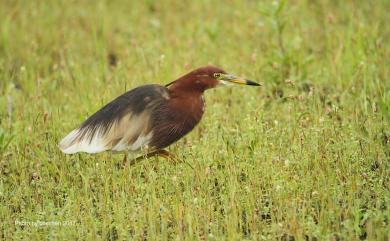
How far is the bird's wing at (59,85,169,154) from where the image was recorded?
212 inches

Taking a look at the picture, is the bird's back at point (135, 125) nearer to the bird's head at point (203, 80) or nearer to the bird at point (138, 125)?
the bird at point (138, 125)

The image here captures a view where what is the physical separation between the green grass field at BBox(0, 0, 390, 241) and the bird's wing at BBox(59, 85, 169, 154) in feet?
0.61

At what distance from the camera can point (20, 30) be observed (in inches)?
343

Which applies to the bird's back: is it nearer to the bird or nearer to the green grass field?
the bird

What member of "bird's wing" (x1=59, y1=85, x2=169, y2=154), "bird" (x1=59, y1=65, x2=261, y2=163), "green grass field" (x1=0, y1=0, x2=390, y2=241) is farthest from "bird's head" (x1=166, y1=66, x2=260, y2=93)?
"green grass field" (x1=0, y1=0, x2=390, y2=241)

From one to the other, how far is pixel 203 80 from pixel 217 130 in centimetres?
47

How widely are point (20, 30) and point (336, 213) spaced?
5517 mm

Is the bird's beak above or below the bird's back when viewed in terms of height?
above

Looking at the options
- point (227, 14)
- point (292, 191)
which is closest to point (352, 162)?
point (292, 191)

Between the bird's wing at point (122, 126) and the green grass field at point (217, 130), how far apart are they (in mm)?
187

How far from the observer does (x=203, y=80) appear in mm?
5734

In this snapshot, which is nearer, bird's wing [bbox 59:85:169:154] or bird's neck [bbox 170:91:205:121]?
bird's wing [bbox 59:85:169:154]

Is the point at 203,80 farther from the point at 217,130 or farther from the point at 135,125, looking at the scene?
the point at 135,125

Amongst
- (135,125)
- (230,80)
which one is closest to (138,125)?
(135,125)
